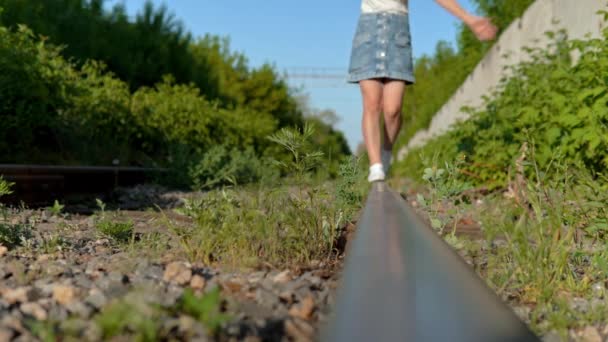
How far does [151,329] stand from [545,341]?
106 centimetres

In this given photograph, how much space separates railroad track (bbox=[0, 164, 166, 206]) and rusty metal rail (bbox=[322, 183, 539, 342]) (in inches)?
146

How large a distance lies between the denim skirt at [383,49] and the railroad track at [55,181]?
8.41 feet

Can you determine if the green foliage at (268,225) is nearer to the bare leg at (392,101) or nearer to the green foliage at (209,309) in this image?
the green foliage at (209,309)

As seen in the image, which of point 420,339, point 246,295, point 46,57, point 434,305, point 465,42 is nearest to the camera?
point 420,339

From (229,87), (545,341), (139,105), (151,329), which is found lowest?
(545,341)

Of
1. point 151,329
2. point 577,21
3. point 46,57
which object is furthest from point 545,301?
point 46,57

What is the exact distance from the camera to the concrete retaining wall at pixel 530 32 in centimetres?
A: 770

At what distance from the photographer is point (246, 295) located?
163 centimetres

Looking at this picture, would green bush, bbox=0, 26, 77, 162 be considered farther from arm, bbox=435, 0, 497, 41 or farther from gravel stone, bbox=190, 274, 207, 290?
gravel stone, bbox=190, 274, 207, 290

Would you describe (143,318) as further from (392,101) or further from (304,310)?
(392,101)

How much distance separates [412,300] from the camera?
104 cm

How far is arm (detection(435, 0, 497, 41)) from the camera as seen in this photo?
3.80 metres

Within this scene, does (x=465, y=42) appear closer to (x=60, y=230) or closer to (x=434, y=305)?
(x=60, y=230)

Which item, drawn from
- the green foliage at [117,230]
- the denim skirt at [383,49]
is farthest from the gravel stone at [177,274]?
the denim skirt at [383,49]
